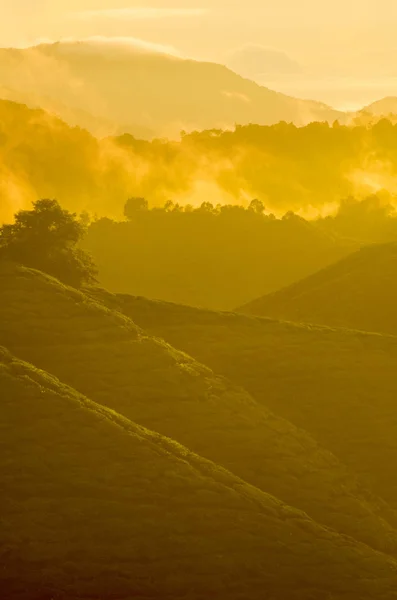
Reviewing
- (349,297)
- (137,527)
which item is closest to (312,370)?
(137,527)

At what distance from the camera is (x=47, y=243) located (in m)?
66.7

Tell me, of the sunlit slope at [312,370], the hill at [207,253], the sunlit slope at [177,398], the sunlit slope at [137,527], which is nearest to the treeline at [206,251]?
the hill at [207,253]

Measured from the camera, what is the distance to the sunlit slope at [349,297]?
8231 cm

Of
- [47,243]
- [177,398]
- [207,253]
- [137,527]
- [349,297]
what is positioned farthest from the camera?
[207,253]

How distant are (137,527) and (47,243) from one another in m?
36.0

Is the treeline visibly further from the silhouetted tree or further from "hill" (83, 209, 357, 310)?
the silhouetted tree

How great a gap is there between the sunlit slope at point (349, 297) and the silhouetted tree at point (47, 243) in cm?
2574

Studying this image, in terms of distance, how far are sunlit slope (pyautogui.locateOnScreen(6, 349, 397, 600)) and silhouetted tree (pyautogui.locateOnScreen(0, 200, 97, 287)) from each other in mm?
25459

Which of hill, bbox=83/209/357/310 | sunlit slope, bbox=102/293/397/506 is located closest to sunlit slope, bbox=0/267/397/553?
sunlit slope, bbox=102/293/397/506

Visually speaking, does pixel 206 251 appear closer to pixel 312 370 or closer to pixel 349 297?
pixel 349 297

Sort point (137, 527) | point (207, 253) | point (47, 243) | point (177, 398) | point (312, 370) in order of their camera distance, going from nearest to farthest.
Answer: point (137, 527) → point (177, 398) → point (312, 370) → point (47, 243) → point (207, 253)

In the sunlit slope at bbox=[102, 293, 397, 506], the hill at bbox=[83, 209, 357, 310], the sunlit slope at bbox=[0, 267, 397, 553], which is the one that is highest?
the hill at bbox=[83, 209, 357, 310]

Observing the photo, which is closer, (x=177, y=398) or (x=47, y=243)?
(x=177, y=398)

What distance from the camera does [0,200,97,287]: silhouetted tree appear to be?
2596 inches
